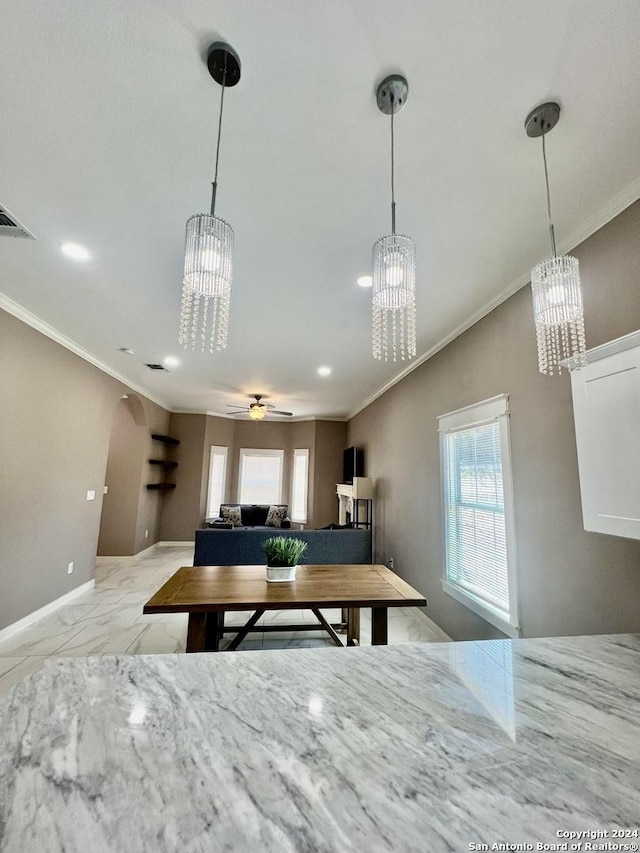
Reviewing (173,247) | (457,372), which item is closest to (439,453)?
(457,372)

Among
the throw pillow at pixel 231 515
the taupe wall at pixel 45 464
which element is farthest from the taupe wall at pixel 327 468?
the taupe wall at pixel 45 464

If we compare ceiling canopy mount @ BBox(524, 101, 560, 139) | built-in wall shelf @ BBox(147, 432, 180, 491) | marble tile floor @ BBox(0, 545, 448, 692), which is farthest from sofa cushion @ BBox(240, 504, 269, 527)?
ceiling canopy mount @ BBox(524, 101, 560, 139)

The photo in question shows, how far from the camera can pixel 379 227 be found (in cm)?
197

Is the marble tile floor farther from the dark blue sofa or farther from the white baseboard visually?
the dark blue sofa

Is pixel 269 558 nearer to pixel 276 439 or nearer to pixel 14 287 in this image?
pixel 14 287

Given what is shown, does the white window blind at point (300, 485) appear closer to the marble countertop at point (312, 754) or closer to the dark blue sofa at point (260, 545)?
the dark blue sofa at point (260, 545)

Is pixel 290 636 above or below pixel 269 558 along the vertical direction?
below

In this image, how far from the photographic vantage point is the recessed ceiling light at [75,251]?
2.19 metres

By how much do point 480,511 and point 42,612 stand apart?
14.1 feet

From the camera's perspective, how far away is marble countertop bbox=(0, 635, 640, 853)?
499mm

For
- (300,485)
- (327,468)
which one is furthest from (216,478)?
(327,468)

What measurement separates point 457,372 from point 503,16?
2.38 m

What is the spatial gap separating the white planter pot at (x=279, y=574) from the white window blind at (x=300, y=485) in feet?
18.3

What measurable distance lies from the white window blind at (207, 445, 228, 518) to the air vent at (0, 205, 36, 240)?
18.8ft
